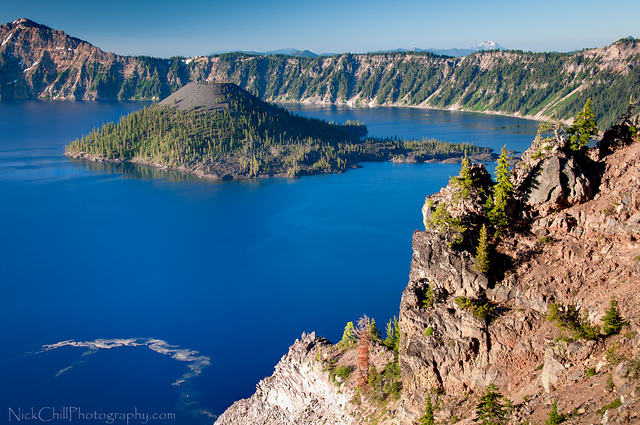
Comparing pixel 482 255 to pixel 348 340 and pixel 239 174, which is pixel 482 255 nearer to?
pixel 348 340

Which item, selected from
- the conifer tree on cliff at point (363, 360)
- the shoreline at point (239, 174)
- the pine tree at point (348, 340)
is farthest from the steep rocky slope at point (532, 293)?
the shoreline at point (239, 174)

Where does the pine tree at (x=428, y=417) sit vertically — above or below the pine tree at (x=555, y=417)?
below

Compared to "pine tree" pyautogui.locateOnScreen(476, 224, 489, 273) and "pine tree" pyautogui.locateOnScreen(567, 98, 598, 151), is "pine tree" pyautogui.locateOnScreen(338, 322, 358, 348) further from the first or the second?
"pine tree" pyautogui.locateOnScreen(567, 98, 598, 151)

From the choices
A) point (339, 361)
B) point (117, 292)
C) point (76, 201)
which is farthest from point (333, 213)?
point (339, 361)

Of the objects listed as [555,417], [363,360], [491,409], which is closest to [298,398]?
[363,360]

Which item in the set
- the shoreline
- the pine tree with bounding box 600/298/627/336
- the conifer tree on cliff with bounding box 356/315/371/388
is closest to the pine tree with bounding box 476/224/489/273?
the pine tree with bounding box 600/298/627/336

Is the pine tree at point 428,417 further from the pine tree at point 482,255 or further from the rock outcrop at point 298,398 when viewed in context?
the rock outcrop at point 298,398
